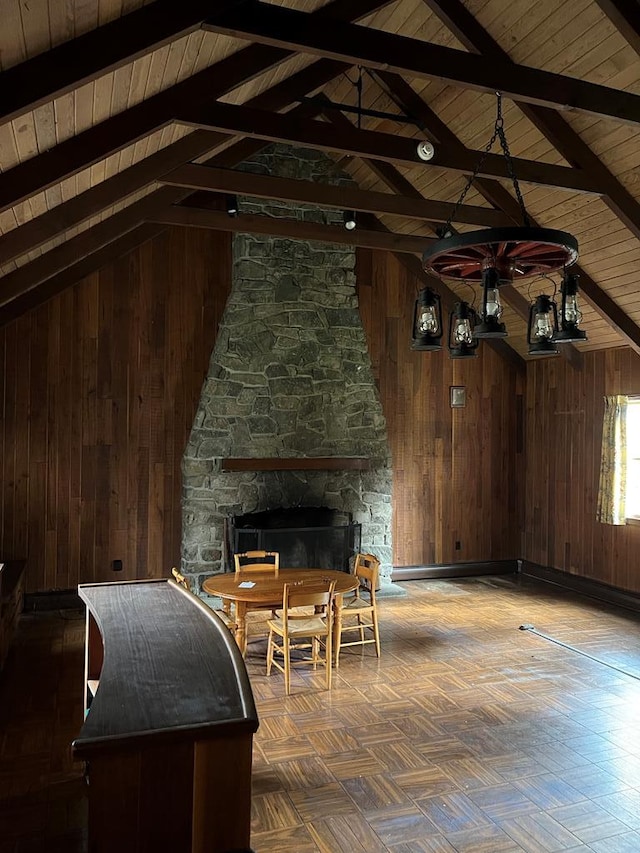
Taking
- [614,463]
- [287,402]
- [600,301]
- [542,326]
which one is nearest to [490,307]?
[542,326]

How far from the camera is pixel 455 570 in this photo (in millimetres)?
7781

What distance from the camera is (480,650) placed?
5.11m

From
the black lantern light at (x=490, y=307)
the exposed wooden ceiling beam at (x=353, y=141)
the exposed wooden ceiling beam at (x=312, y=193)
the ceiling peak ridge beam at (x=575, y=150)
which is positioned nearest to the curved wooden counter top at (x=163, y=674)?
the black lantern light at (x=490, y=307)

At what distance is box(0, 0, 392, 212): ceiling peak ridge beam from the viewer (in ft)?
10.0

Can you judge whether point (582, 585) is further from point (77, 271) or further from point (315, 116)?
point (77, 271)

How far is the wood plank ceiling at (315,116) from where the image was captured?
8.20 feet

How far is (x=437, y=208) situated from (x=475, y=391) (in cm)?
321

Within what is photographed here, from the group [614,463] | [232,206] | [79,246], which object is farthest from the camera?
[614,463]

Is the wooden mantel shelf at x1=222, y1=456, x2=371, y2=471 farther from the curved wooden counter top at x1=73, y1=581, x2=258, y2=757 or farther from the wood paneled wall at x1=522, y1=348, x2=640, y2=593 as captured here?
the curved wooden counter top at x1=73, y1=581, x2=258, y2=757

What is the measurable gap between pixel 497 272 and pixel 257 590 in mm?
2758

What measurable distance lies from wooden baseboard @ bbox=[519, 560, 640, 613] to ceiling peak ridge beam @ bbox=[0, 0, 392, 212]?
573 centimetres

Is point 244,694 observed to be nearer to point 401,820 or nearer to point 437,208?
point 401,820

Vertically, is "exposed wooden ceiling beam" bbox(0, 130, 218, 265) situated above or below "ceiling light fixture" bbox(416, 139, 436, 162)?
below

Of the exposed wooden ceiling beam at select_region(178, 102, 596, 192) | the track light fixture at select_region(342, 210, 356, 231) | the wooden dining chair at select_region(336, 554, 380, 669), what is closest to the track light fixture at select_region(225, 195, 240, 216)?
the track light fixture at select_region(342, 210, 356, 231)
